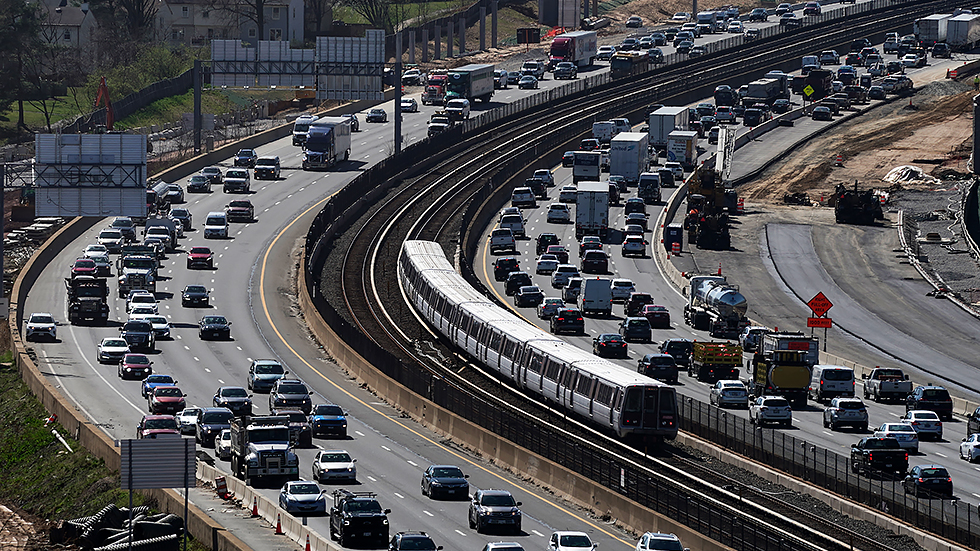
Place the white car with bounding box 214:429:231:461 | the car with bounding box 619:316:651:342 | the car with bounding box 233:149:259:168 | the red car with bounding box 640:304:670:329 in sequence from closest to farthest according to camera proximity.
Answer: the white car with bounding box 214:429:231:461 → the car with bounding box 619:316:651:342 → the red car with bounding box 640:304:670:329 → the car with bounding box 233:149:259:168

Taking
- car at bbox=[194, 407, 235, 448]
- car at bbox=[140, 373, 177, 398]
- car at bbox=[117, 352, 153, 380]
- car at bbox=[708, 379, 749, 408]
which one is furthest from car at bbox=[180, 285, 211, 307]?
car at bbox=[708, 379, 749, 408]

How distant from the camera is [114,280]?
98.4 metres

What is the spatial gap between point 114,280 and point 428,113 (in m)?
66.4

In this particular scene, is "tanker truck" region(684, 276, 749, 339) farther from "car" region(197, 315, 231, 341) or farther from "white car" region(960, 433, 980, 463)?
"white car" region(960, 433, 980, 463)

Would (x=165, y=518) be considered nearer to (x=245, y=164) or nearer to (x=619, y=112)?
(x=245, y=164)

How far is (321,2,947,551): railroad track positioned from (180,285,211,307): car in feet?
24.3

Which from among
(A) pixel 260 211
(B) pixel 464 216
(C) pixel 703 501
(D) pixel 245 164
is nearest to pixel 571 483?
(C) pixel 703 501

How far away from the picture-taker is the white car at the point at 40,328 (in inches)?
3263

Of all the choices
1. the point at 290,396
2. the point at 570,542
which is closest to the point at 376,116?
the point at 290,396

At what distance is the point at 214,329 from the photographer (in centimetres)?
8419

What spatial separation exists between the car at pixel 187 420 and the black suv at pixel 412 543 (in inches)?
780

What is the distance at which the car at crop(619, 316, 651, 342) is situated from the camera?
85.8m

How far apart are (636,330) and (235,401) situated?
26.2m

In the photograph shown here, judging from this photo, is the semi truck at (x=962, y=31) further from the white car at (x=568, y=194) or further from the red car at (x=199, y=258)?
the red car at (x=199, y=258)
